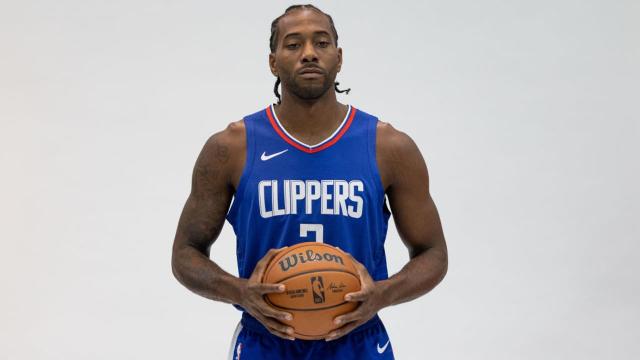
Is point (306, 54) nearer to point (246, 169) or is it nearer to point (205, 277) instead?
point (246, 169)

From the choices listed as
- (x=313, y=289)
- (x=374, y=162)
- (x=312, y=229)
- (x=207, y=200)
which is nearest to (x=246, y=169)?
(x=207, y=200)

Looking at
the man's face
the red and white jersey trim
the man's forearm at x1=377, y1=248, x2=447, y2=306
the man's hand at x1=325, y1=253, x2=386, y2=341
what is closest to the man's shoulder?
the red and white jersey trim

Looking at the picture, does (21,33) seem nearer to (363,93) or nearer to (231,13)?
(231,13)

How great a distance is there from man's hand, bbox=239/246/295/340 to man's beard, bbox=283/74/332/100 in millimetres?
529

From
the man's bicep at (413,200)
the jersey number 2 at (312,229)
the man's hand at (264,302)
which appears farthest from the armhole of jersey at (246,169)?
the man's bicep at (413,200)

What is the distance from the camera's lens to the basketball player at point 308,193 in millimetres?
2770

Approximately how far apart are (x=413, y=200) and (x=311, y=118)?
414mm

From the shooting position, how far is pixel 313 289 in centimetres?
247

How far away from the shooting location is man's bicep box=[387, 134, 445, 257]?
2.86m

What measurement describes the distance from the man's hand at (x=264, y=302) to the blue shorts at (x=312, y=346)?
26 cm

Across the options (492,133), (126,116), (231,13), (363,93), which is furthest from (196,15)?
(492,133)

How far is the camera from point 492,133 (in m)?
5.78

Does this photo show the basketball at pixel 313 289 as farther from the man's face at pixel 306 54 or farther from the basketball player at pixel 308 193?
the man's face at pixel 306 54

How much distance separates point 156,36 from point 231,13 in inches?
20.2
